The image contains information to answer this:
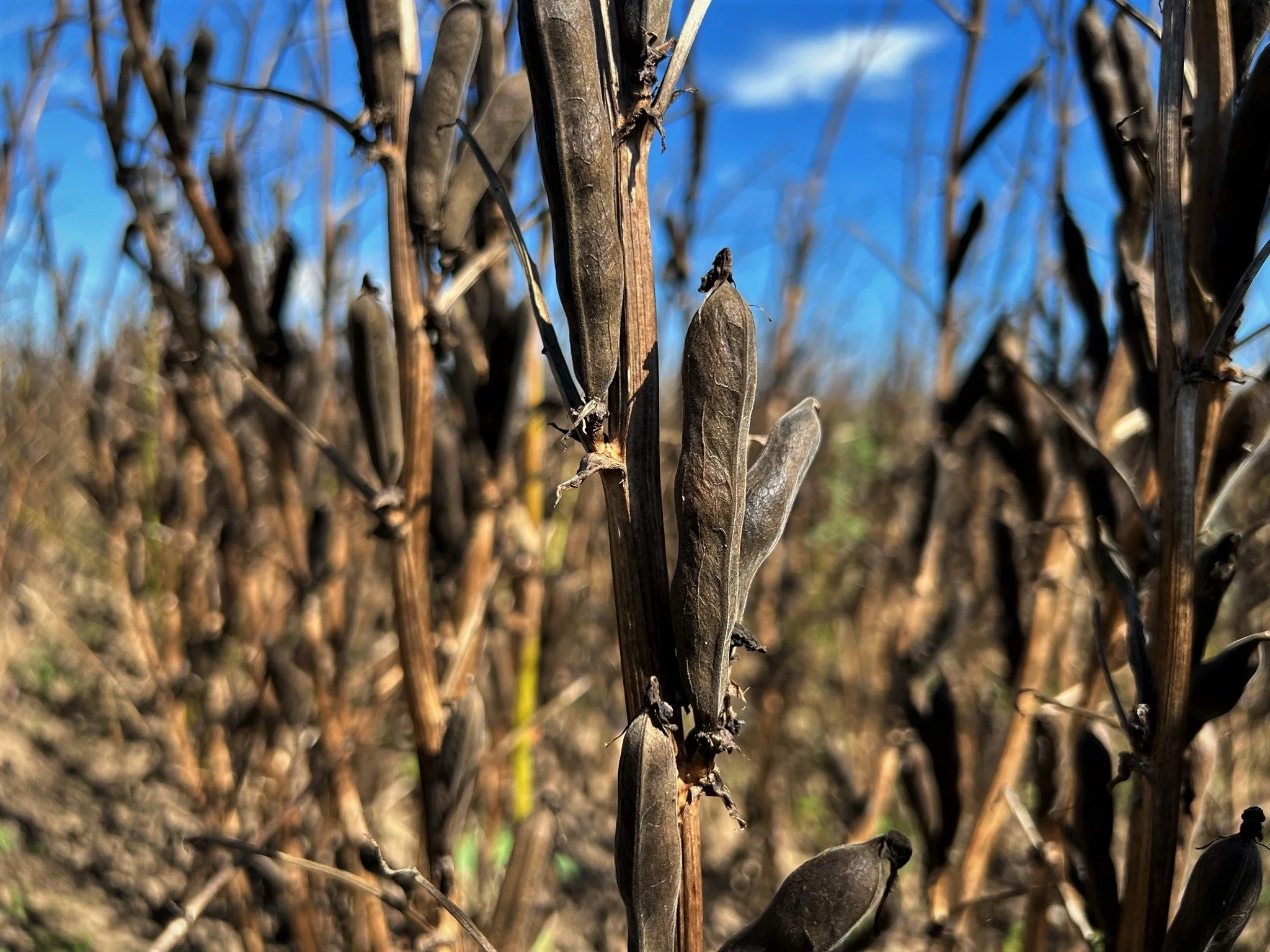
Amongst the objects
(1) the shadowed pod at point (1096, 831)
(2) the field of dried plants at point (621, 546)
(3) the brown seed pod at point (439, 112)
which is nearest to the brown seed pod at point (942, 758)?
(2) the field of dried plants at point (621, 546)

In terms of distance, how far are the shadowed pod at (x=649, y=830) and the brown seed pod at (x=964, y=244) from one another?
42.3 inches

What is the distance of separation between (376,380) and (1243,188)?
709 mm

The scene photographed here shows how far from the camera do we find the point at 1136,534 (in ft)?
3.60

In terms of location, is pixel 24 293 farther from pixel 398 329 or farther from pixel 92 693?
pixel 398 329

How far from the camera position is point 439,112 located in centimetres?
80

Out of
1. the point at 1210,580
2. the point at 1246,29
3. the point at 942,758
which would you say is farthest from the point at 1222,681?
the point at 942,758

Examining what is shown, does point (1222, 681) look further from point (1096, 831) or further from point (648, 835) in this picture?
point (648, 835)

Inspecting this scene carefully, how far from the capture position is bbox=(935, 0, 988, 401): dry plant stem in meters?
1.46

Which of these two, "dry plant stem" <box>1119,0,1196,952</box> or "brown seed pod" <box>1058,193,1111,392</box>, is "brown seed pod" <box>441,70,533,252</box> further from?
"brown seed pod" <box>1058,193,1111,392</box>

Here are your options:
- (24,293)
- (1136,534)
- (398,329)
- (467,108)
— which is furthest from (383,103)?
(24,293)

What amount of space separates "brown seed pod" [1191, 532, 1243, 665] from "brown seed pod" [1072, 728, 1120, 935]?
0.58ft

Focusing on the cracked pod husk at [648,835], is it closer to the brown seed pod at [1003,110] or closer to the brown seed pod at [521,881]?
the brown seed pod at [521,881]

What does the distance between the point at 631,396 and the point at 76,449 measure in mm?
5358

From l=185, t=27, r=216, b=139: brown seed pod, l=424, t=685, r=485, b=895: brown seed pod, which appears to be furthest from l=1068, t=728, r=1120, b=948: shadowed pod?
l=185, t=27, r=216, b=139: brown seed pod
